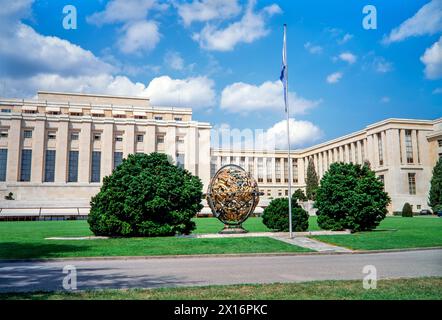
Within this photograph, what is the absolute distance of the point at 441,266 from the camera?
1269cm

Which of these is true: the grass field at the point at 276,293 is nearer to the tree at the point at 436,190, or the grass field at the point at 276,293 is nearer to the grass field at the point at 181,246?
the grass field at the point at 181,246

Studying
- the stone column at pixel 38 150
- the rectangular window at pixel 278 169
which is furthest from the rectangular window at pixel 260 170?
the stone column at pixel 38 150

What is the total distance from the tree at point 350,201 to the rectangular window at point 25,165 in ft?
198

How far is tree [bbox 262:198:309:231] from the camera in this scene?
2595cm

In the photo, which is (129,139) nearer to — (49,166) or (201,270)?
(49,166)

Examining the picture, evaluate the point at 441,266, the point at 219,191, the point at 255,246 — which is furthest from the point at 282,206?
the point at 441,266

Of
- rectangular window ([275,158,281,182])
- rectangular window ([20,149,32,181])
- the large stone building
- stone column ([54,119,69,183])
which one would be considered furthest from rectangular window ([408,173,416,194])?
rectangular window ([20,149,32,181])

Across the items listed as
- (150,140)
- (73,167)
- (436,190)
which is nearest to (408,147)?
(436,190)

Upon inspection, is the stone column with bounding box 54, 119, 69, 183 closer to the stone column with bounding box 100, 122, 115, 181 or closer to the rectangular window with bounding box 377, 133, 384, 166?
the stone column with bounding box 100, 122, 115, 181

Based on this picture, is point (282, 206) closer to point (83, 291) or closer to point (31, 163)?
point (83, 291)

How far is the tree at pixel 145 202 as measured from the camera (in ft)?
76.6

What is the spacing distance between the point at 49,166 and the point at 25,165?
4106mm

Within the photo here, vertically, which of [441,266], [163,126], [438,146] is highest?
[163,126]

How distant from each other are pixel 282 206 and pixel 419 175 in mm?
60107
